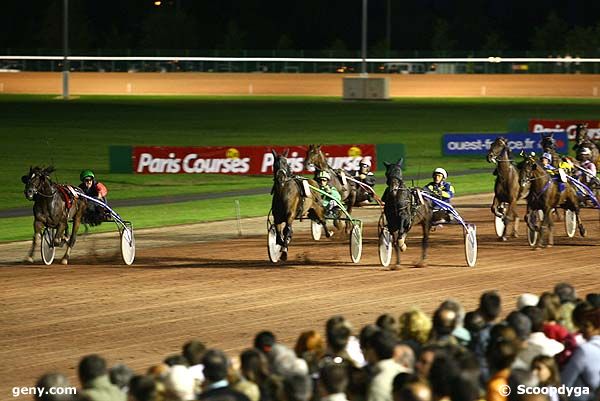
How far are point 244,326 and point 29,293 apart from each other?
157 inches

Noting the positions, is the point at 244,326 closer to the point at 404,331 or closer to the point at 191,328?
the point at 191,328

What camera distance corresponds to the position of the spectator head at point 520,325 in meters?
10.3

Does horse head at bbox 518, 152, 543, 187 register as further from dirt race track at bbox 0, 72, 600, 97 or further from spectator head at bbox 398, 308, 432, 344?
dirt race track at bbox 0, 72, 600, 97

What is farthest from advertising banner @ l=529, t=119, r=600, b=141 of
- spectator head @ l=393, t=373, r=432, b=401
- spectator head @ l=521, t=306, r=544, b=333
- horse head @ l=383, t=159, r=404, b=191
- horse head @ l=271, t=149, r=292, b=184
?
spectator head @ l=393, t=373, r=432, b=401

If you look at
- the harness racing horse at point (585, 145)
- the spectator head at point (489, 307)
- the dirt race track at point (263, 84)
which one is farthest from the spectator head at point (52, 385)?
the dirt race track at point (263, 84)

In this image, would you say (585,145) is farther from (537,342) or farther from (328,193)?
(537,342)

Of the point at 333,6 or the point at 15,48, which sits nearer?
the point at 15,48

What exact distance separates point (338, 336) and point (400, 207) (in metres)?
10.4

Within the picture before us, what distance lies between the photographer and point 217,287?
764 inches

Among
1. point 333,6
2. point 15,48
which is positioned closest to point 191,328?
point 15,48

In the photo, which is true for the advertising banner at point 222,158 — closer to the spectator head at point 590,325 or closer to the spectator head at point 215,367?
the spectator head at point 590,325

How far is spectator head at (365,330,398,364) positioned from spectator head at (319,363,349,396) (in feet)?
2.73

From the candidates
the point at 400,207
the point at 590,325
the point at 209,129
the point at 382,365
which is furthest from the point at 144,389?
the point at 209,129

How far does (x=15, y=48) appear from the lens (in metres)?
116
